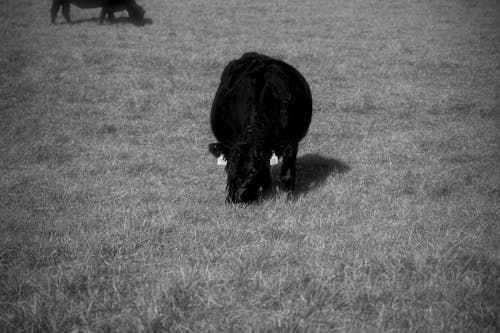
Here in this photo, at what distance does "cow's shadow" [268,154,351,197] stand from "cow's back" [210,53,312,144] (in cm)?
67

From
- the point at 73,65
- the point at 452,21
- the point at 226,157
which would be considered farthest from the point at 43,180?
the point at 452,21

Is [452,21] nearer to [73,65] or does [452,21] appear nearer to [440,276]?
[73,65]

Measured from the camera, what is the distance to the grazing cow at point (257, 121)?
497 cm

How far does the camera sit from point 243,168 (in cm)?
486

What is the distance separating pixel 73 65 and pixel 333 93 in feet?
21.1

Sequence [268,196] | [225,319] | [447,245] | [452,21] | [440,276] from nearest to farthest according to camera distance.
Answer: [225,319] < [440,276] < [447,245] < [268,196] < [452,21]

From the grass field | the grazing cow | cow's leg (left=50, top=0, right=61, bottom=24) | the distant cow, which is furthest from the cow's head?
cow's leg (left=50, top=0, right=61, bottom=24)

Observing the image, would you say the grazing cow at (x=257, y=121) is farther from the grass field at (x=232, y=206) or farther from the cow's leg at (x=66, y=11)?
the cow's leg at (x=66, y=11)

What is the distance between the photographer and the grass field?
10.9 ft

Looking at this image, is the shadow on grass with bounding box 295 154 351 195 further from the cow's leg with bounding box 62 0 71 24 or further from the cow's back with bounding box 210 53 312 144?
the cow's leg with bounding box 62 0 71 24

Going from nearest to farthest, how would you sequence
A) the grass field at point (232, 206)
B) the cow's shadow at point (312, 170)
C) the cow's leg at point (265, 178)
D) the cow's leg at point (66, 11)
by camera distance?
1. the grass field at point (232, 206)
2. the cow's leg at point (265, 178)
3. the cow's shadow at point (312, 170)
4. the cow's leg at point (66, 11)

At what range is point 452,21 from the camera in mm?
18750

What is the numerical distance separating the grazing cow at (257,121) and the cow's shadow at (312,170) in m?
0.43

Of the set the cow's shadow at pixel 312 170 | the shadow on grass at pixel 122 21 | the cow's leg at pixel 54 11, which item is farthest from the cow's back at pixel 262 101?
the cow's leg at pixel 54 11
